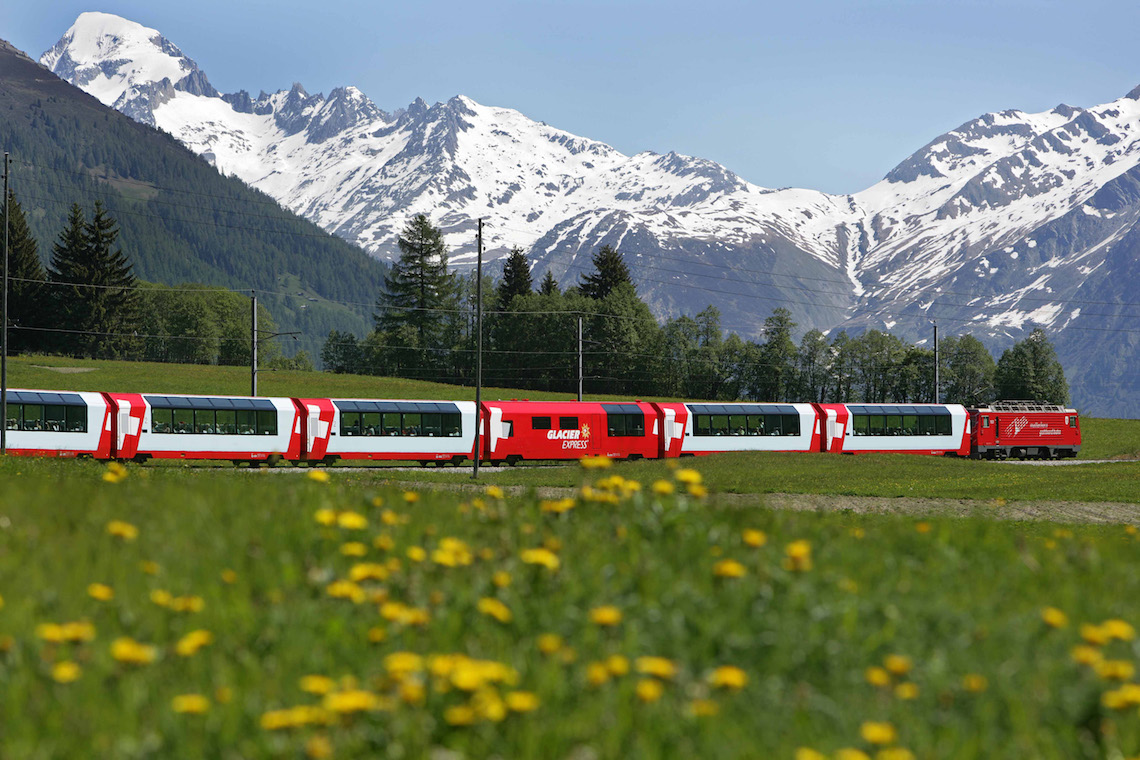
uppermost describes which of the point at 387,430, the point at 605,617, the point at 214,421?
the point at 605,617

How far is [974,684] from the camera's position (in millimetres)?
5035

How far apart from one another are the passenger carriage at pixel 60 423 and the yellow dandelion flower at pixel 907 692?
150ft

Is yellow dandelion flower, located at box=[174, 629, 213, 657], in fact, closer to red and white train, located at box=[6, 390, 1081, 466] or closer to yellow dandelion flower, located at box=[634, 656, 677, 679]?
yellow dandelion flower, located at box=[634, 656, 677, 679]

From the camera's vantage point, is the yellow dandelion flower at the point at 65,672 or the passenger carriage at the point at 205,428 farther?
the passenger carriage at the point at 205,428

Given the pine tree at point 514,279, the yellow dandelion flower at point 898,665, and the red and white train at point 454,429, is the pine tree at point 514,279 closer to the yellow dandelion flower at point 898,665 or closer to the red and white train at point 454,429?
the red and white train at point 454,429

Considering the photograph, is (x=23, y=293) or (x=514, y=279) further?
(x=514, y=279)

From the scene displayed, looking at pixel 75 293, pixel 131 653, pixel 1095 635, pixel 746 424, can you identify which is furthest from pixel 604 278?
pixel 131 653

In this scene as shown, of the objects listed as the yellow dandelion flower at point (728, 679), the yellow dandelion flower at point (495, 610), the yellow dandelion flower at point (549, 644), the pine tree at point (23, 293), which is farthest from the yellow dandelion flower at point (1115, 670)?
the pine tree at point (23, 293)

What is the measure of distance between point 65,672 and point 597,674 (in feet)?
8.26

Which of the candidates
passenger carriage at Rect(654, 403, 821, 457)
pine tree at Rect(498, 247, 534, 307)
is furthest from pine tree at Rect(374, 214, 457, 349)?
passenger carriage at Rect(654, 403, 821, 457)

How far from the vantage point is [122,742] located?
4.21 m

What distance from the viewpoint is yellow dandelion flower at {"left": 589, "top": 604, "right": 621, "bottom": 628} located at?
5457 millimetres

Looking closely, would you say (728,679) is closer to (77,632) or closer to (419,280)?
(77,632)

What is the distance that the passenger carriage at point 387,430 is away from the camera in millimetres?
50500
